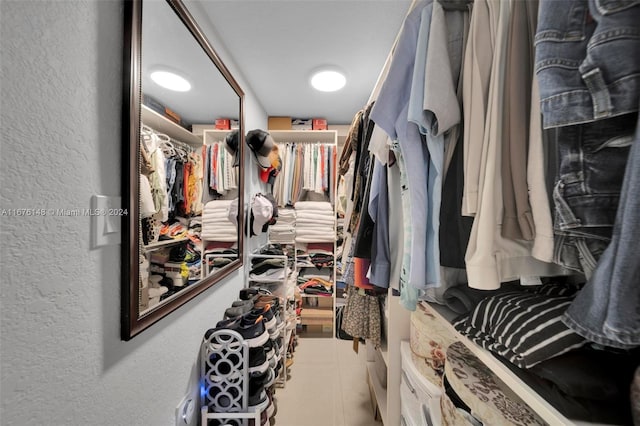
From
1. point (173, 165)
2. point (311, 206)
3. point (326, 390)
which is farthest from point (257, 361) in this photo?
point (311, 206)

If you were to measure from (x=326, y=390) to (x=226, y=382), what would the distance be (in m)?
0.94

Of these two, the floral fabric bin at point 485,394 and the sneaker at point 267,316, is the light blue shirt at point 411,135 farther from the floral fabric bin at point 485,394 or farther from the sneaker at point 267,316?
the sneaker at point 267,316

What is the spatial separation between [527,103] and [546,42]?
16 centimetres

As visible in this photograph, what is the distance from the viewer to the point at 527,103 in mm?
464

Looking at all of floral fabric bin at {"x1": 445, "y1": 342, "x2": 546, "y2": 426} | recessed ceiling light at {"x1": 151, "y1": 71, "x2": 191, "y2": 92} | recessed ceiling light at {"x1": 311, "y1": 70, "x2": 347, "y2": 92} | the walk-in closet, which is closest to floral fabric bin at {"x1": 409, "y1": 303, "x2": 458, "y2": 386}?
the walk-in closet

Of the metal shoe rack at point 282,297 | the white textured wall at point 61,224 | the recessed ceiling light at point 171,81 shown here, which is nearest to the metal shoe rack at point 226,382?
the white textured wall at point 61,224

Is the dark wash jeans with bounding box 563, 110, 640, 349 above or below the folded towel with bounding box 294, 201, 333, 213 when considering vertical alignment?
below

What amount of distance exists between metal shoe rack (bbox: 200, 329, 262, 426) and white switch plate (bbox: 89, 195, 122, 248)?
675 mm

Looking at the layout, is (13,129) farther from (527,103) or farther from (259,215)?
(259,215)

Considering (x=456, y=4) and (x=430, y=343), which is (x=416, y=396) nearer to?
(x=430, y=343)

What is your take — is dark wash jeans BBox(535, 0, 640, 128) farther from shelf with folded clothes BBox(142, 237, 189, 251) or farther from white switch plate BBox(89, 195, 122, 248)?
shelf with folded clothes BBox(142, 237, 189, 251)

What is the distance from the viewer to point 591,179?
32 centimetres

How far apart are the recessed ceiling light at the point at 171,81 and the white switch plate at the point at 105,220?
1.65 ft

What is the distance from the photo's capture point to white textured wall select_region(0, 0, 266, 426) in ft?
1.51
